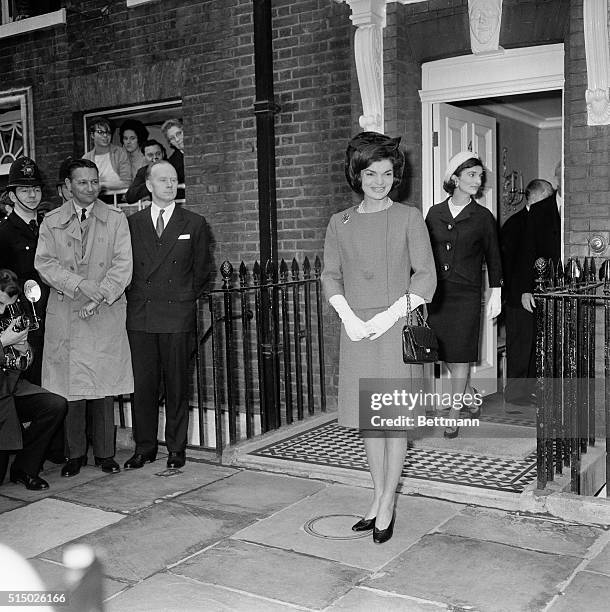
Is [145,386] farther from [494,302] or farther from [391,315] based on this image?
[494,302]

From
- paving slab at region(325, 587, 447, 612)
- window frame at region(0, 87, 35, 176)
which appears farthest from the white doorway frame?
window frame at region(0, 87, 35, 176)

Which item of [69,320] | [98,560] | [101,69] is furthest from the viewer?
[101,69]

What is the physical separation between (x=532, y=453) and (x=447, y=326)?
1081 millimetres

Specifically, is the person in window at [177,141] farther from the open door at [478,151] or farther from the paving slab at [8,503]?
the paving slab at [8,503]

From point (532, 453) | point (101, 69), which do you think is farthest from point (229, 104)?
point (532, 453)

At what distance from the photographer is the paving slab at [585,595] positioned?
11.1 feet

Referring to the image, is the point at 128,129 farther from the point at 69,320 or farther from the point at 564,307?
the point at 564,307

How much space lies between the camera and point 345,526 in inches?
172

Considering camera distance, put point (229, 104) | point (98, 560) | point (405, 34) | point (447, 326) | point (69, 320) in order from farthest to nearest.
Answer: point (229, 104)
point (405, 34)
point (447, 326)
point (69, 320)
point (98, 560)

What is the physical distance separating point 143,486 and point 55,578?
142 cm

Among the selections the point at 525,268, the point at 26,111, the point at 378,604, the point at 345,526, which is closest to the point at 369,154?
the point at 345,526

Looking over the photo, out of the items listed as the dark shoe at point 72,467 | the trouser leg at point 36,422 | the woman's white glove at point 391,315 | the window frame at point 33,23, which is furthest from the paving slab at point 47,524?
the window frame at point 33,23

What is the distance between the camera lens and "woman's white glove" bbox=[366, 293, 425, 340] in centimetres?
398

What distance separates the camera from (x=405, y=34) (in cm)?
702
